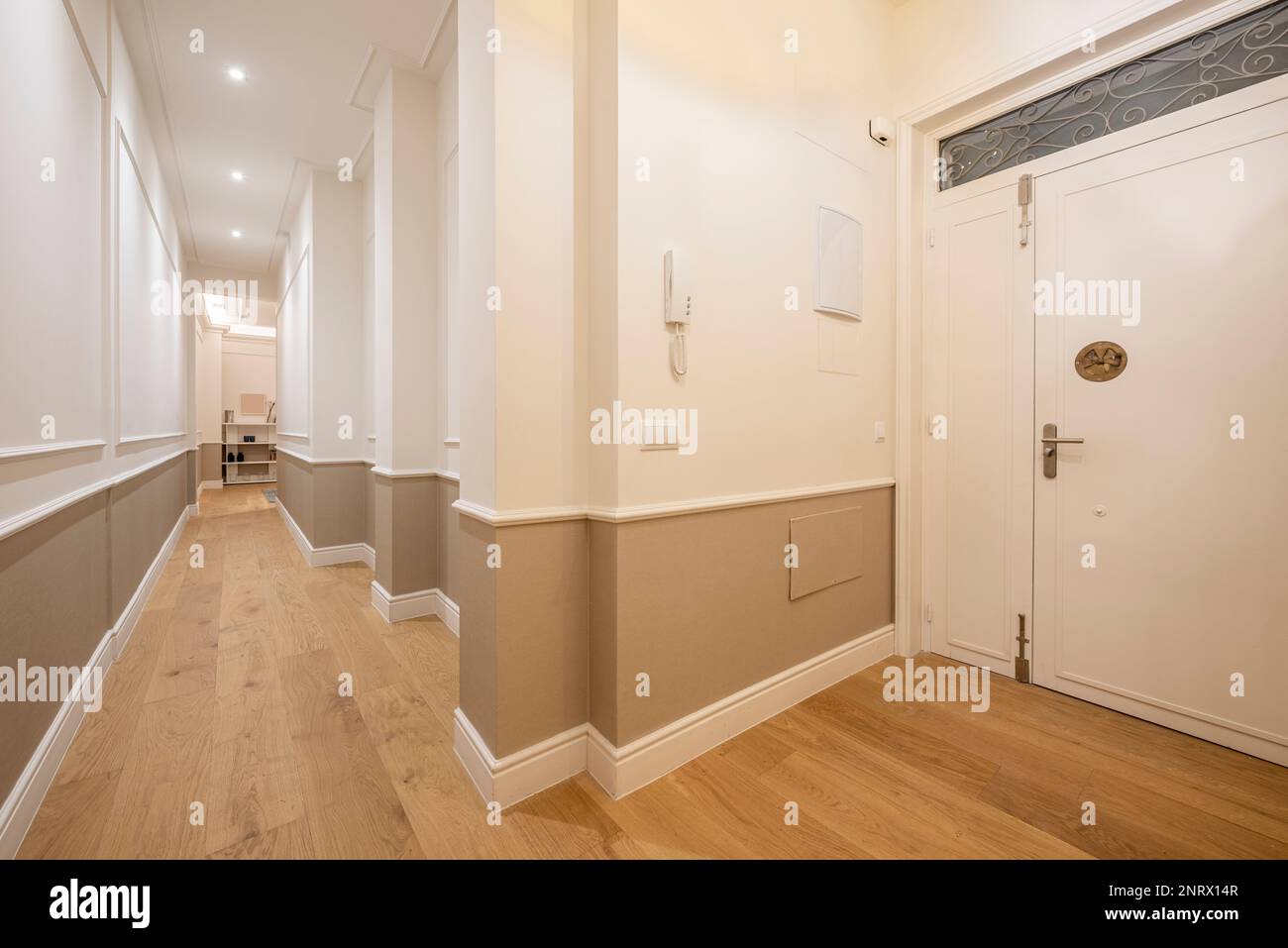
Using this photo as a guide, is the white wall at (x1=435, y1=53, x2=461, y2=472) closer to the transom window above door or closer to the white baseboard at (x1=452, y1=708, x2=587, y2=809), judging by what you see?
the white baseboard at (x1=452, y1=708, x2=587, y2=809)

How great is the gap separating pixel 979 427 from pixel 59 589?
392 cm

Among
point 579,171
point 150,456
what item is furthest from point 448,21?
point 150,456

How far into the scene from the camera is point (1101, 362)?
226 cm

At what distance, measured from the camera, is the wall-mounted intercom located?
1756 mm

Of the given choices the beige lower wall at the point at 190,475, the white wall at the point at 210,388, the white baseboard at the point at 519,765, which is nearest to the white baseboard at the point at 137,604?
the beige lower wall at the point at 190,475

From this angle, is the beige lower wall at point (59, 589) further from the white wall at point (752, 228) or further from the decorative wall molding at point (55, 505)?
the white wall at point (752, 228)

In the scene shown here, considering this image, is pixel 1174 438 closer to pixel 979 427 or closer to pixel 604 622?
pixel 979 427

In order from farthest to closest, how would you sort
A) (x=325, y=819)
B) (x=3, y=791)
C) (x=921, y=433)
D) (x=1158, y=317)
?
(x=921, y=433) < (x=1158, y=317) < (x=325, y=819) < (x=3, y=791)

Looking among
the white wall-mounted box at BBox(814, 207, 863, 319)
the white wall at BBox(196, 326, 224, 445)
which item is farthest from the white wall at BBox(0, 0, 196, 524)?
the white wall at BBox(196, 326, 224, 445)

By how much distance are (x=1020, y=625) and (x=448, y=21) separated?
428 cm

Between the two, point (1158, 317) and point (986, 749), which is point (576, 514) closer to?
point (986, 749)

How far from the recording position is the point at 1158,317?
6.93 feet

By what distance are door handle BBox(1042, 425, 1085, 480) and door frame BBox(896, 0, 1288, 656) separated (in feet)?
1.77

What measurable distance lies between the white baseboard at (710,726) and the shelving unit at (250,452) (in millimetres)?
11935
